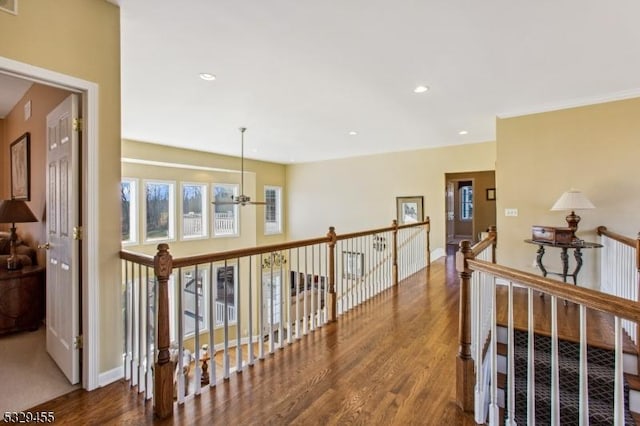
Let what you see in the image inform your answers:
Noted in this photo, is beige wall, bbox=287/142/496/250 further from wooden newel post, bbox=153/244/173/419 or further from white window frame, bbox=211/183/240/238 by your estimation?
wooden newel post, bbox=153/244/173/419

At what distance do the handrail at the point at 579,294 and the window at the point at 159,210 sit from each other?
6.96 metres

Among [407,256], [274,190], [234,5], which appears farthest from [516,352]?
[274,190]

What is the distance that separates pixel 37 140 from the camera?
10.2 feet

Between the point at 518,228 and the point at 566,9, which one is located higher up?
the point at 566,9

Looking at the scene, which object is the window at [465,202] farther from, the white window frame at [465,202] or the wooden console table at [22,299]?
the wooden console table at [22,299]

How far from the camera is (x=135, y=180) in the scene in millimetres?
6609

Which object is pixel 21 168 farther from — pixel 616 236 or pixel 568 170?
pixel 568 170

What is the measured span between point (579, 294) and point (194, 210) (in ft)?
25.2

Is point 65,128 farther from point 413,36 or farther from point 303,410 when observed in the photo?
point 413,36

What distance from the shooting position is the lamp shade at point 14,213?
9.27 feet

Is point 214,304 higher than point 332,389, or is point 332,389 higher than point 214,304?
point 214,304

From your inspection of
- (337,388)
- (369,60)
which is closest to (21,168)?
(369,60)

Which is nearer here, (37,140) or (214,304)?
(214,304)

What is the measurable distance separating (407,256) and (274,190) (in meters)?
5.25
